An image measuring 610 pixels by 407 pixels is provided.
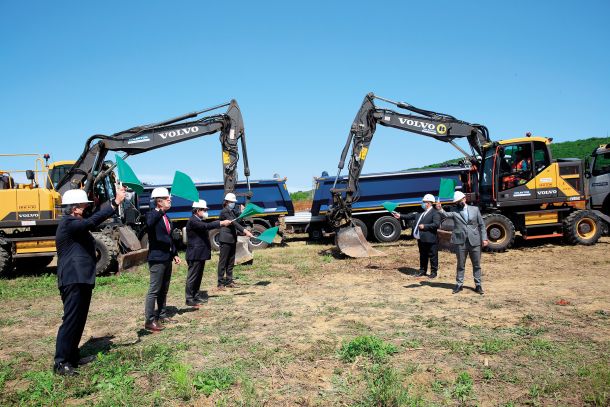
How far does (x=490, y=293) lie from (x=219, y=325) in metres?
4.50

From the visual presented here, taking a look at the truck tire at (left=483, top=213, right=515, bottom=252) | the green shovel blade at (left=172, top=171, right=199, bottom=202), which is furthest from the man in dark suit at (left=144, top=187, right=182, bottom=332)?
the truck tire at (left=483, top=213, right=515, bottom=252)

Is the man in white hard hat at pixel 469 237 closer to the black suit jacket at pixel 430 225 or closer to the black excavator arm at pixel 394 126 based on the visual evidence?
the black suit jacket at pixel 430 225

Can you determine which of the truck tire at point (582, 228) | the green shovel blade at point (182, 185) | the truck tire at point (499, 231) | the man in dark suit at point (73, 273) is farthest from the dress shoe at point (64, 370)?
the truck tire at point (582, 228)

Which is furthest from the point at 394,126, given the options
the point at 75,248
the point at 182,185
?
the point at 75,248

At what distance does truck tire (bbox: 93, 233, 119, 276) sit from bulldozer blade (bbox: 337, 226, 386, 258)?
223 inches

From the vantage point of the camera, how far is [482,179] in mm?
12156

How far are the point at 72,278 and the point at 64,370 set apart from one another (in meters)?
0.92

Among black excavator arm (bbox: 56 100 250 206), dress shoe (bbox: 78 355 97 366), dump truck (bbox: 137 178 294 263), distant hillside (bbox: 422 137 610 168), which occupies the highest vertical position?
distant hillside (bbox: 422 137 610 168)

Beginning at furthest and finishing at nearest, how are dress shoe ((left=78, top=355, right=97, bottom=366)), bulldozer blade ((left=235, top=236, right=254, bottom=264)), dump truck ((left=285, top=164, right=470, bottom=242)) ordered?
dump truck ((left=285, top=164, right=470, bottom=242)), bulldozer blade ((left=235, top=236, right=254, bottom=264)), dress shoe ((left=78, top=355, right=97, bottom=366))

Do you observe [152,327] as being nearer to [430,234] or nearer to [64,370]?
[64,370]

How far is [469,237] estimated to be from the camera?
23.6 ft

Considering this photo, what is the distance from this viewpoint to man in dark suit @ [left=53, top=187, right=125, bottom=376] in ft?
14.3

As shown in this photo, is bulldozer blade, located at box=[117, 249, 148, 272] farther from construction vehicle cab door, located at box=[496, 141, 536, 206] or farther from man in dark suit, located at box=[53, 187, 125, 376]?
construction vehicle cab door, located at box=[496, 141, 536, 206]

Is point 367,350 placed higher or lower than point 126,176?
lower
